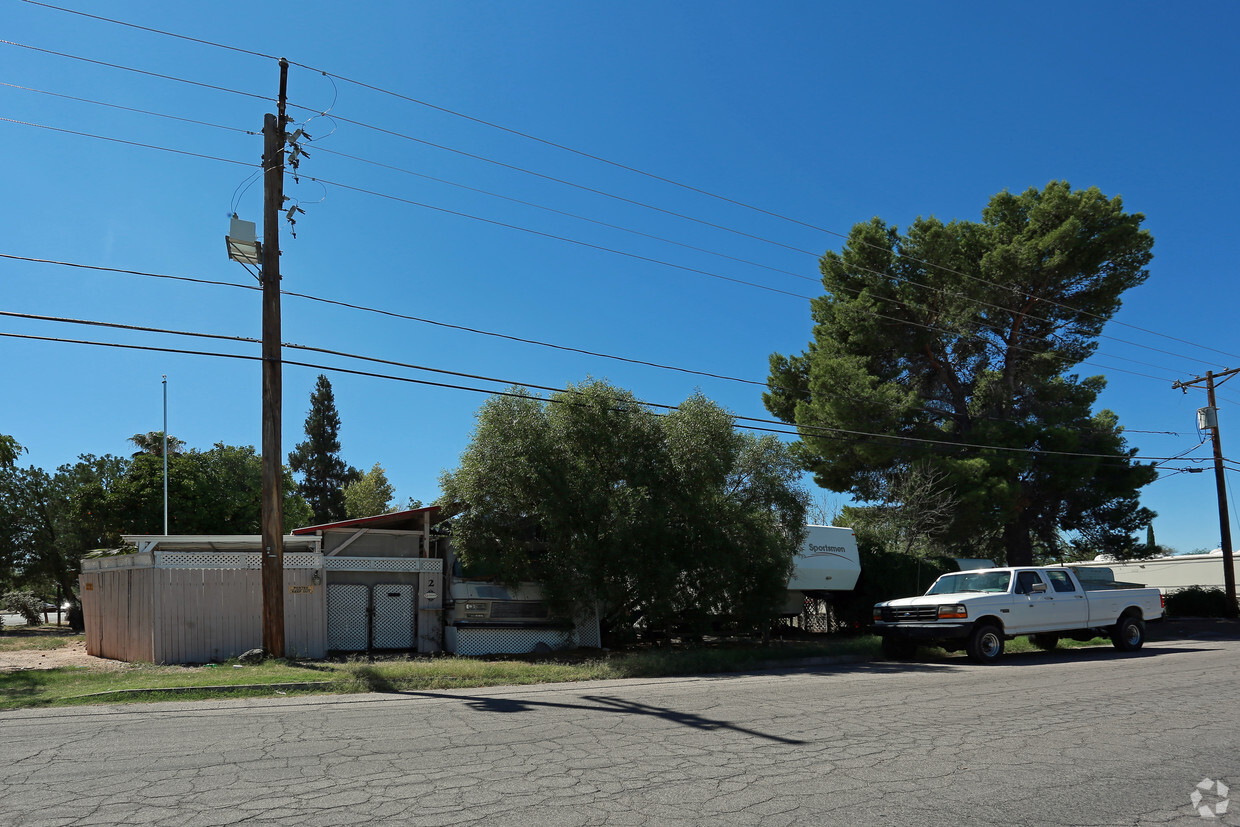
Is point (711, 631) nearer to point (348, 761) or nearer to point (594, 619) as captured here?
point (594, 619)

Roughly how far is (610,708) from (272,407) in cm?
885

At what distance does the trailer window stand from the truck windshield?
138 cm

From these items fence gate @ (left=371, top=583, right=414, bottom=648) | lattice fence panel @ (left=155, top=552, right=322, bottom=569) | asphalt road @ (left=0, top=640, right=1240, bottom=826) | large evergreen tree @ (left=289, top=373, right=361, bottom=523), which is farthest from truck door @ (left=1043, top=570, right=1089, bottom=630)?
large evergreen tree @ (left=289, top=373, right=361, bottom=523)

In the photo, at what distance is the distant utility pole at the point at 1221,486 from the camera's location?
30953 millimetres

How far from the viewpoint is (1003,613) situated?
54.0 feet

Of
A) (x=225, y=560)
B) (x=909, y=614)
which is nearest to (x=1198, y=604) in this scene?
(x=909, y=614)

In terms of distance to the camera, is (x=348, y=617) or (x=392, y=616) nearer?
(x=348, y=617)

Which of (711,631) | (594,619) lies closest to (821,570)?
(711,631)

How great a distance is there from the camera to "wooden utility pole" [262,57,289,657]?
14.9 meters

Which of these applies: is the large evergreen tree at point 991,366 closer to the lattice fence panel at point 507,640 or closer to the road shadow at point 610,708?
the lattice fence panel at point 507,640

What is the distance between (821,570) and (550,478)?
29.2ft

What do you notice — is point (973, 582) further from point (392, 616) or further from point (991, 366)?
point (991, 366)

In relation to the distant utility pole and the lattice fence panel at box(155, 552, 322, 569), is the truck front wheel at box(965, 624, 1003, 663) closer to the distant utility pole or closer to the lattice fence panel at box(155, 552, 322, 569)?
the lattice fence panel at box(155, 552, 322, 569)

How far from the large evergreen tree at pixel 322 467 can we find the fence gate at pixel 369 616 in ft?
161
